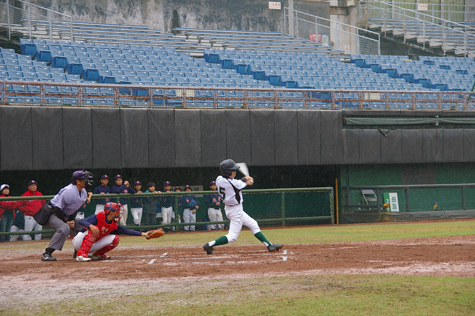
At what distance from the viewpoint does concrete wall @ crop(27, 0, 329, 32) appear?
30062mm

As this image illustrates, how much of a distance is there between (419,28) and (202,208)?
25.7m

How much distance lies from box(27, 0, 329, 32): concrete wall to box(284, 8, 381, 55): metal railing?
609 millimetres

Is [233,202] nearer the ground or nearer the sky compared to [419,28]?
nearer the ground

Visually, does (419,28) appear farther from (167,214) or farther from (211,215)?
(167,214)

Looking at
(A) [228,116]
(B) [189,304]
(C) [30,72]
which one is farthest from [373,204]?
(B) [189,304]

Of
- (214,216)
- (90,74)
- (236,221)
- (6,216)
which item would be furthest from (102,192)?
(236,221)

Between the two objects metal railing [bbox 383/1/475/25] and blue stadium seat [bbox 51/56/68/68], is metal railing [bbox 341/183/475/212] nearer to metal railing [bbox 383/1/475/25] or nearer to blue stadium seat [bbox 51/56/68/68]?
blue stadium seat [bbox 51/56/68/68]

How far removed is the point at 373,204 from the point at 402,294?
45.8 feet

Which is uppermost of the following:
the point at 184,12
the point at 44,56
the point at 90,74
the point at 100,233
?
the point at 184,12

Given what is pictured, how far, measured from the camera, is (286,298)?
5.66 meters

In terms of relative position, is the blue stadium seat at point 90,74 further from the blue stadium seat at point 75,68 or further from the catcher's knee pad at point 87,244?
the catcher's knee pad at point 87,244

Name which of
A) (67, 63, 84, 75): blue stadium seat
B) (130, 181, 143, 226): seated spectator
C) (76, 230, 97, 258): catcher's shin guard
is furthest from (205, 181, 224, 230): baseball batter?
(67, 63, 84, 75): blue stadium seat

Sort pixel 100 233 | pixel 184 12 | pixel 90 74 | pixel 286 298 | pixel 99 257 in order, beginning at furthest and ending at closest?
pixel 184 12, pixel 90 74, pixel 99 257, pixel 100 233, pixel 286 298

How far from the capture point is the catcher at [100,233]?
28.9 feet
